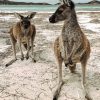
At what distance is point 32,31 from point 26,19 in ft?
1.05

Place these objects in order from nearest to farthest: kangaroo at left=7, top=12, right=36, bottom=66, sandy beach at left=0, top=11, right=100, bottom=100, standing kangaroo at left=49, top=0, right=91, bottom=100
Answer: sandy beach at left=0, top=11, right=100, bottom=100, standing kangaroo at left=49, top=0, right=91, bottom=100, kangaroo at left=7, top=12, right=36, bottom=66

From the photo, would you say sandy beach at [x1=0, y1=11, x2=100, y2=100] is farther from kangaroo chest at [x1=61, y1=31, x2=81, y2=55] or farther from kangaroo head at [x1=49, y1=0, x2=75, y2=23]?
kangaroo head at [x1=49, y1=0, x2=75, y2=23]

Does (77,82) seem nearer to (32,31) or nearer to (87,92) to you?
(87,92)

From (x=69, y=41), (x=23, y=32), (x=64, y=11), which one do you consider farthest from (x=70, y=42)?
(x=23, y=32)

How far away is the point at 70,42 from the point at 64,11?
47 cm

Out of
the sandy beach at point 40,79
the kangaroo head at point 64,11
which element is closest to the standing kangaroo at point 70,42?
the kangaroo head at point 64,11

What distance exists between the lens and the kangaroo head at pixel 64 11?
4.99m

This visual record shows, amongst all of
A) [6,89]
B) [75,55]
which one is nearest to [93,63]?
[75,55]

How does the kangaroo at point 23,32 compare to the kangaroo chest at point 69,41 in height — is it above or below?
below

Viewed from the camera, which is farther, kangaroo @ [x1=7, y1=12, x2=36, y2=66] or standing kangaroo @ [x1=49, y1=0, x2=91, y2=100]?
kangaroo @ [x1=7, y1=12, x2=36, y2=66]

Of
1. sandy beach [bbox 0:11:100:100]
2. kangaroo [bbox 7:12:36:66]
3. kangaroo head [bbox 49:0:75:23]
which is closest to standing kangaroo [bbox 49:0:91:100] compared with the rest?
kangaroo head [bbox 49:0:75:23]

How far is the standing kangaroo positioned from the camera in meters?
4.98

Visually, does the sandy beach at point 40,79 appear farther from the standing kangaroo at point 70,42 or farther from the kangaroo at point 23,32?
the kangaroo at point 23,32

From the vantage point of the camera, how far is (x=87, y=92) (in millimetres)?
4871
